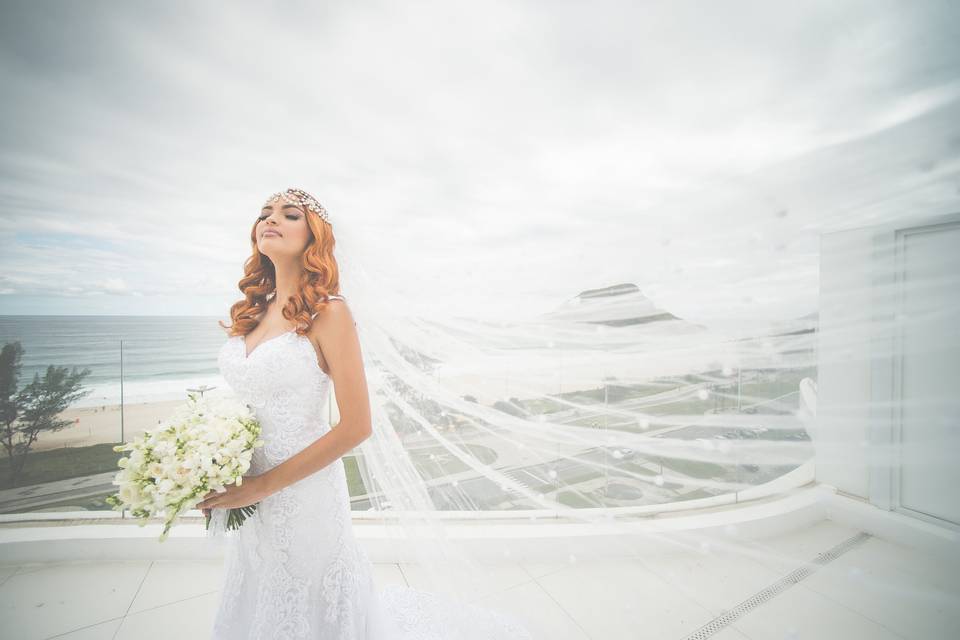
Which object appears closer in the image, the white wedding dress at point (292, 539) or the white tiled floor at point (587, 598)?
the white wedding dress at point (292, 539)

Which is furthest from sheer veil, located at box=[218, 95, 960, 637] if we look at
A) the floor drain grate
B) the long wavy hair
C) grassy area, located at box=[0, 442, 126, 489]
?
grassy area, located at box=[0, 442, 126, 489]

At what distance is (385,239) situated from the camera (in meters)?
1.43

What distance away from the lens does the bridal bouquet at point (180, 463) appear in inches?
33.9

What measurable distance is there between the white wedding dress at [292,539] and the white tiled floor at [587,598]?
357 millimetres

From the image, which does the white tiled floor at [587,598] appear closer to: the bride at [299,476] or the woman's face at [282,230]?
the bride at [299,476]

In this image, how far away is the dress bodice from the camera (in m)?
1.06

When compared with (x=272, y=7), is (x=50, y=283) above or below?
below

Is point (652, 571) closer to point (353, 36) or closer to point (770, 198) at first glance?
point (770, 198)

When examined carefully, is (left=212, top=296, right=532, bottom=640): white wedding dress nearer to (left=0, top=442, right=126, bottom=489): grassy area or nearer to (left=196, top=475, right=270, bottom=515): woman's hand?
(left=196, top=475, right=270, bottom=515): woman's hand

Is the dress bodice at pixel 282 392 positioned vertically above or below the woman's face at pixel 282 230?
below

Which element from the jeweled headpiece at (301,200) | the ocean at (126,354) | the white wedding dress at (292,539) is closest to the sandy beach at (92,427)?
the ocean at (126,354)

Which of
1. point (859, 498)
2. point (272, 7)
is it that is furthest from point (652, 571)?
point (272, 7)

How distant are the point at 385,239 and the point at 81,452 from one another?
12102mm

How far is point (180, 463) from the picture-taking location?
874 millimetres
